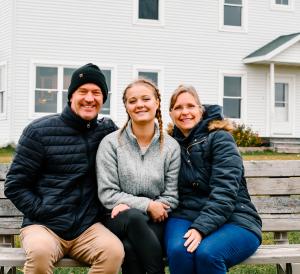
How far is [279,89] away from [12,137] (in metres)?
10.3

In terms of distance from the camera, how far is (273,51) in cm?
2125

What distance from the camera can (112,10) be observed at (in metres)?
20.4

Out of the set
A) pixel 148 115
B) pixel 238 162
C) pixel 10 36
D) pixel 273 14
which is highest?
pixel 273 14

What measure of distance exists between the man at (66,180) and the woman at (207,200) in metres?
0.47

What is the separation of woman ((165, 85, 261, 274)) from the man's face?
598mm

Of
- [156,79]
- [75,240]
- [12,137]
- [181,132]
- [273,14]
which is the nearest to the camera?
[75,240]

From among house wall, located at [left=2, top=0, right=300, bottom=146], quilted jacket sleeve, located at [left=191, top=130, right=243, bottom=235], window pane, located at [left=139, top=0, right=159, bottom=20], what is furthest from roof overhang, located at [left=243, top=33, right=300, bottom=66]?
quilted jacket sleeve, located at [left=191, top=130, right=243, bottom=235]

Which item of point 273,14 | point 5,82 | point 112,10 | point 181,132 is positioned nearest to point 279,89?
point 273,14

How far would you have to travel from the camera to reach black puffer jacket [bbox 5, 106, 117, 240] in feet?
14.0

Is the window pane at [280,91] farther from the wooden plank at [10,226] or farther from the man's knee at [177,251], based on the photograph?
the man's knee at [177,251]

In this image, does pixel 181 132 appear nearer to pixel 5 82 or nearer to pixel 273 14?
pixel 5 82

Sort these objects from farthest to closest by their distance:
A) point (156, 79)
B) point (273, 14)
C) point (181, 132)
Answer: point (273, 14), point (156, 79), point (181, 132)

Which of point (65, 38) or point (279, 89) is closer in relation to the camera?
point (65, 38)

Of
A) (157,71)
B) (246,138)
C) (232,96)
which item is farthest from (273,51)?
(157,71)
